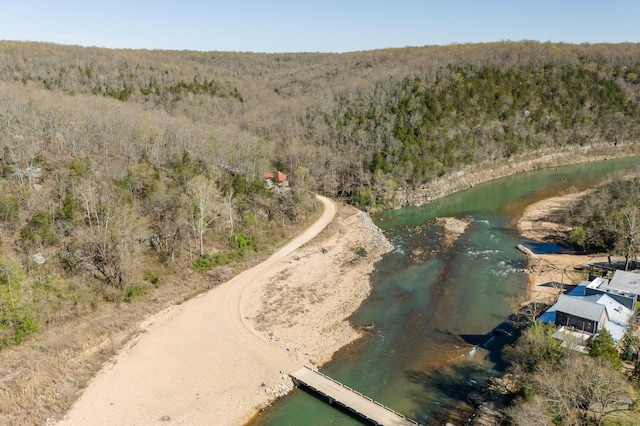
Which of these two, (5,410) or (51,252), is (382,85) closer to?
(51,252)

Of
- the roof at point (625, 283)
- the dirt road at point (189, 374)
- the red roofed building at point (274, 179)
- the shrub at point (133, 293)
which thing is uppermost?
the red roofed building at point (274, 179)

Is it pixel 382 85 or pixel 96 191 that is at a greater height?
pixel 382 85

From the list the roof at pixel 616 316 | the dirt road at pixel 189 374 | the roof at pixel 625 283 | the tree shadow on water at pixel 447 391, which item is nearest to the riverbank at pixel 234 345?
the dirt road at pixel 189 374

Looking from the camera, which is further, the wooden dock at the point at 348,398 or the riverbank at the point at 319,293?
the riverbank at the point at 319,293

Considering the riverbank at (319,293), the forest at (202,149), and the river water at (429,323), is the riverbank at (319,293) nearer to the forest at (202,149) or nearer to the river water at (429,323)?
the river water at (429,323)

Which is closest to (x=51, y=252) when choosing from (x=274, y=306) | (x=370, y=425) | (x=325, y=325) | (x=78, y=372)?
(x=78, y=372)

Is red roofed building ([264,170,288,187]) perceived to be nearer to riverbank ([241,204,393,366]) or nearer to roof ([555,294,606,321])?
riverbank ([241,204,393,366])

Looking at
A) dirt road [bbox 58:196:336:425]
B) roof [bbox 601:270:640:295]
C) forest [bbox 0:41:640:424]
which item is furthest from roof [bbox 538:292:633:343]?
forest [bbox 0:41:640:424]
